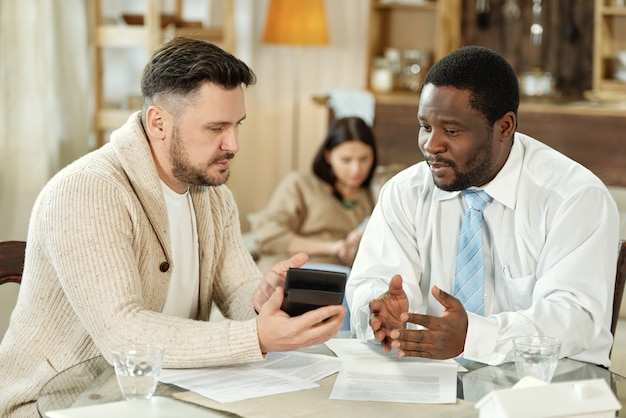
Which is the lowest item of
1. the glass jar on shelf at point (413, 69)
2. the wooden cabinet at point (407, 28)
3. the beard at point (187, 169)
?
Result: the beard at point (187, 169)

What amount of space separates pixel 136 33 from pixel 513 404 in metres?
3.22

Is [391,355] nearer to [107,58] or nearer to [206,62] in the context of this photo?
[206,62]

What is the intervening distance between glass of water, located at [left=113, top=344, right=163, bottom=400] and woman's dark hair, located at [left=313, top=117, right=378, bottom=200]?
2572 mm

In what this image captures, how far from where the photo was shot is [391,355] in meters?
1.96

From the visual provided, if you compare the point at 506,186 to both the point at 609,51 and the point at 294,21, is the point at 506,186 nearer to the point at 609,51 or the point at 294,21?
the point at 609,51

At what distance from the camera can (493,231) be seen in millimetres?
2254

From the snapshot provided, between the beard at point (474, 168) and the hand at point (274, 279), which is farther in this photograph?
the beard at point (474, 168)

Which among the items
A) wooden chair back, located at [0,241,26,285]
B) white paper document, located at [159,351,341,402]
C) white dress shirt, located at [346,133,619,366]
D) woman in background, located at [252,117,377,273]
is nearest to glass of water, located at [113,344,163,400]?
white paper document, located at [159,351,341,402]

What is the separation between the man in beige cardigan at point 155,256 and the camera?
1812 mm

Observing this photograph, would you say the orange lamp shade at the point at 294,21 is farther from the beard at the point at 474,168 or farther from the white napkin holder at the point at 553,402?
the white napkin holder at the point at 553,402

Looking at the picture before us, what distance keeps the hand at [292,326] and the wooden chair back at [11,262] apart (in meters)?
0.72

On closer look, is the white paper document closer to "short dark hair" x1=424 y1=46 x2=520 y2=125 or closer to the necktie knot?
the necktie knot

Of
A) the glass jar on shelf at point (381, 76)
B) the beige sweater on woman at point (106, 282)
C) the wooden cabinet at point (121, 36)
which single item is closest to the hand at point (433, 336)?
the beige sweater on woman at point (106, 282)

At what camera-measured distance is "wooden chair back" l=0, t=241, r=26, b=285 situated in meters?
2.22
